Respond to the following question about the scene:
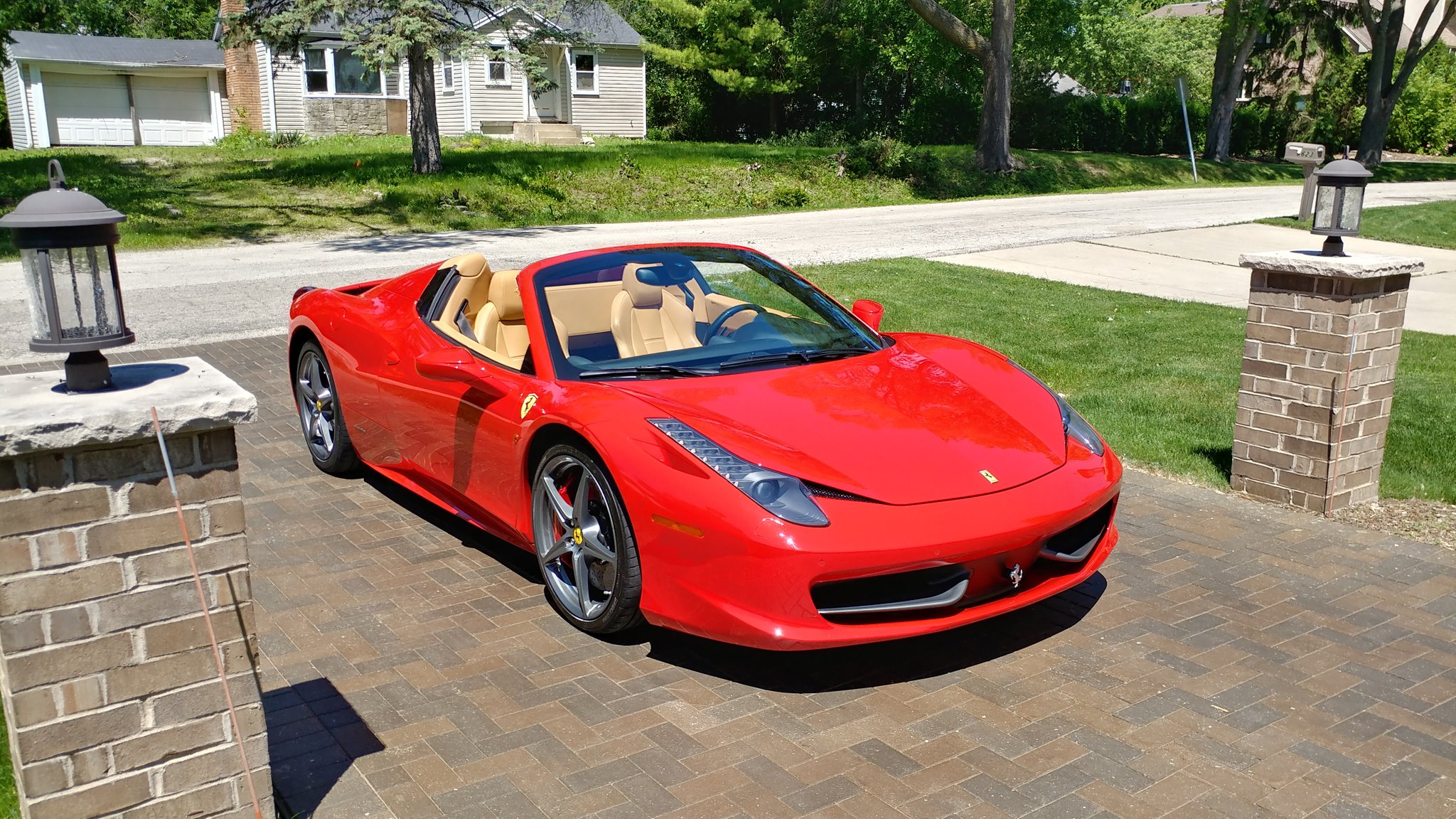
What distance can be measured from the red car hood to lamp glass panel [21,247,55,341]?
2.00 meters

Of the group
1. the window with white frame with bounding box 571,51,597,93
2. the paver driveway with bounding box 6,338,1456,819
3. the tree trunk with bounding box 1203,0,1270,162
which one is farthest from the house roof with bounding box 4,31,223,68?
the paver driveway with bounding box 6,338,1456,819

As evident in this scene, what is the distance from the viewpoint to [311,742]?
3656 mm

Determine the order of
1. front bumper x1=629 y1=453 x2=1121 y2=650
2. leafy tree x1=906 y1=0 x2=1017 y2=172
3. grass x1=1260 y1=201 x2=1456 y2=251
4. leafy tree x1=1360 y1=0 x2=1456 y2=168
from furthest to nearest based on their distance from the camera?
1. leafy tree x1=1360 y1=0 x2=1456 y2=168
2. leafy tree x1=906 y1=0 x2=1017 y2=172
3. grass x1=1260 y1=201 x2=1456 y2=251
4. front bumper x1=629 y1=453 x2=1121 y2=650

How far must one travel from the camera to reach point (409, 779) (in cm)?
344

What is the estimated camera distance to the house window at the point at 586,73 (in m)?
38.3

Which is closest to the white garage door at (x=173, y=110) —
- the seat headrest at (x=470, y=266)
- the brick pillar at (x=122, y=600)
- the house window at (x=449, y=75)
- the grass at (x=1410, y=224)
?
the house window at (x=449, y=75)

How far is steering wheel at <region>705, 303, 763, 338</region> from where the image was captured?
16.8 feet

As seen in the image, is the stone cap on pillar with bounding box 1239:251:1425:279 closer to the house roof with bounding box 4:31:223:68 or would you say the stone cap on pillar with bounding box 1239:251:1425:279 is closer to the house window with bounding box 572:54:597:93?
the house window with bounding box 572:54:597:93

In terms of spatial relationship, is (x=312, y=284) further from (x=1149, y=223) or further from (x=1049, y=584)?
(x=1149, y=223)

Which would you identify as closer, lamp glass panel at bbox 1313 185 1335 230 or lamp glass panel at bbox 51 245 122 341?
lamp glass panel at bbox 51 245 122 341

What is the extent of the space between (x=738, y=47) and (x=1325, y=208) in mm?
34749

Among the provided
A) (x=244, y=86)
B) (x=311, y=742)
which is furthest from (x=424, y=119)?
(x=311, y=742)

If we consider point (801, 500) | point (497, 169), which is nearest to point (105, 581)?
point (801, 500)

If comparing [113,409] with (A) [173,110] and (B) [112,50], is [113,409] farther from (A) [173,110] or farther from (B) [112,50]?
(B) [112,50]
